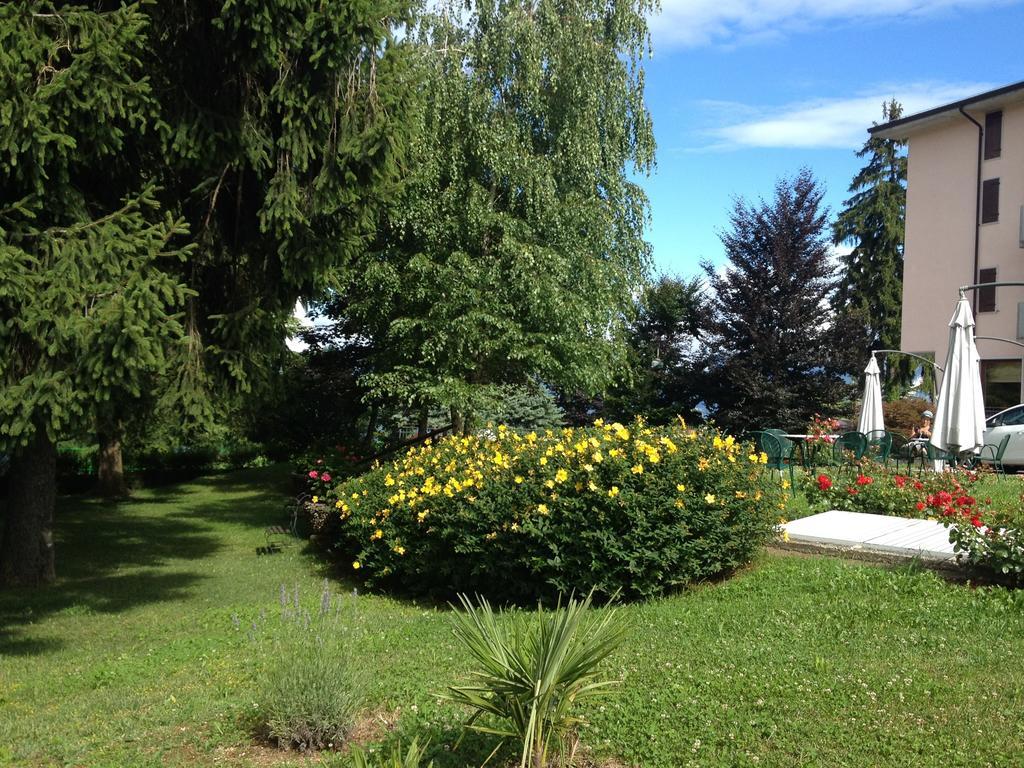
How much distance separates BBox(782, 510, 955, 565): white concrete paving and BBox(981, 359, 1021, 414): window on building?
19556mm

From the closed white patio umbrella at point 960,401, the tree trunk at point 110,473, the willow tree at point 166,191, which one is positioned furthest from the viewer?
the tree trunk at point 110,473

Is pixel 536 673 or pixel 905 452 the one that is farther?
pixel 905 452

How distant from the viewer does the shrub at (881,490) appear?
9.86 metres

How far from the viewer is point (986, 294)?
26.9 metres

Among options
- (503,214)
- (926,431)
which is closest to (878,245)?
(926,431)

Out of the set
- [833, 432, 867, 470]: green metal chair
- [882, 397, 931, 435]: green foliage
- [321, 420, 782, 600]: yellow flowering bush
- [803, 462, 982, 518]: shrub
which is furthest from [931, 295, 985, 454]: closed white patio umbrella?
[882, 397, 931, 435]: green foliage

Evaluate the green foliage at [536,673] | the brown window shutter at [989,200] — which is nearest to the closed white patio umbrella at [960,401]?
the green foliage at [536,673]

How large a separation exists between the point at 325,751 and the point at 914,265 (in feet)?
94.9

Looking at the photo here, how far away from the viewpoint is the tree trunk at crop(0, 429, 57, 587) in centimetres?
994

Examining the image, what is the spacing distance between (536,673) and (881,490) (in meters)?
7.79

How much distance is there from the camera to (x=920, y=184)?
29219mm

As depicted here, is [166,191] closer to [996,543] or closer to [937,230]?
[996,543]

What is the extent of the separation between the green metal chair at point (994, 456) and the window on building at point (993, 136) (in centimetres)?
1464

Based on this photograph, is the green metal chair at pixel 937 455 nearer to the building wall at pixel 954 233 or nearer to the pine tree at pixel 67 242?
the pine tree at pixel 67 242
